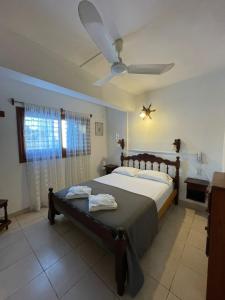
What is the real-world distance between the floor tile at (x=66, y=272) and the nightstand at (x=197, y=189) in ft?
7.41

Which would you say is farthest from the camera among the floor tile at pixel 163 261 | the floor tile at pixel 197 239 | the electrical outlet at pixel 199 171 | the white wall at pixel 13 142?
the electrical outlet at pixel 199 171

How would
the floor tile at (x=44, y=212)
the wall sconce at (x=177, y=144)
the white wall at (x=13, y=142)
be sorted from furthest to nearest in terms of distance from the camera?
the wall sconce at (x=177, y=144) < the floor tile at (x=44, y=212) < the white wall at (x=13, y=142)

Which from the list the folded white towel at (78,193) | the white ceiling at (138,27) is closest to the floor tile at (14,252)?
the folded white towel at (78,193)

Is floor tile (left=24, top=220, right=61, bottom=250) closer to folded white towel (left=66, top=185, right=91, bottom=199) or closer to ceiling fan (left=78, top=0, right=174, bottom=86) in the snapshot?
folded white towel (left=66, top=185, right=91, bottom=199)

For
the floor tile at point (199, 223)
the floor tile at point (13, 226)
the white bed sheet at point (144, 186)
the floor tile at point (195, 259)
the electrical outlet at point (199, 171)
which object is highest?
the electrical outlet at point (199, 171)

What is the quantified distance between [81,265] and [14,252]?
3.12 feet

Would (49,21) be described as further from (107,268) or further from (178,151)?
(178,151)

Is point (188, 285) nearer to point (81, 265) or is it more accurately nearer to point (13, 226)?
point (81, 265)

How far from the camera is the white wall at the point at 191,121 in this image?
264 centimetres

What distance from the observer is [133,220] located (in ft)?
5.31

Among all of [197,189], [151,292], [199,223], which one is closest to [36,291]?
[151,292]

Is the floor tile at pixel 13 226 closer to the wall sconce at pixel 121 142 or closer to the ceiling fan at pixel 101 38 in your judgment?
the ceiling fan at pixel 101 38

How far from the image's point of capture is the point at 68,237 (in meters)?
2.12

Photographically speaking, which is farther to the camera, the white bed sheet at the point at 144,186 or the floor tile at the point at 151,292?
the white bed sheet at the point at 144,186
